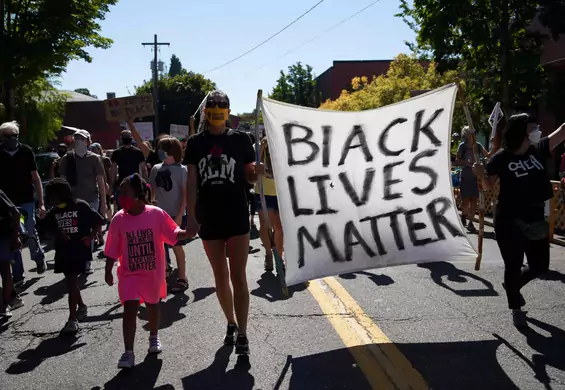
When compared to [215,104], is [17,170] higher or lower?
lower

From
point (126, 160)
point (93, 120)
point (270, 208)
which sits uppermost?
point (93, 120)

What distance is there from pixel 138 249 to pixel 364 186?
1.83 metres

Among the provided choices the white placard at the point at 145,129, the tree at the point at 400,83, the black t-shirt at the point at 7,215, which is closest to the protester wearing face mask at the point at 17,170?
the black t-shirt at the point at 7,215

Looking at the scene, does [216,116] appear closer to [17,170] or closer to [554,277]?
[17,170]

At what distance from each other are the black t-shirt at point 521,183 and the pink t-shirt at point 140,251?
8.78ft

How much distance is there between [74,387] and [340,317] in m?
2.37

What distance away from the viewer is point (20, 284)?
7.82 meters

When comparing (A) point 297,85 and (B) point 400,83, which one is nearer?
(B) point 400,83

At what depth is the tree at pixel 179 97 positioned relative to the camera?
64312 mm

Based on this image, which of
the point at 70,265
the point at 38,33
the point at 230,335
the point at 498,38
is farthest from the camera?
the point at 38,33

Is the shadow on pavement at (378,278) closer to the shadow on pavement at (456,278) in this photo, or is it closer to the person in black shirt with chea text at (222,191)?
the shadow on pavement at (456,278)

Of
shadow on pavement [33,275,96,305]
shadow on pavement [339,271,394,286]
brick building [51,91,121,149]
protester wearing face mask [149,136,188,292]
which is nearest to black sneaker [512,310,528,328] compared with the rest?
shadow on pavement [339,271,394,286]

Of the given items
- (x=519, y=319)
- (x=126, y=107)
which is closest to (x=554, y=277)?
(x=519, y=319)

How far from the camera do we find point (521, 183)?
5.09 metres
